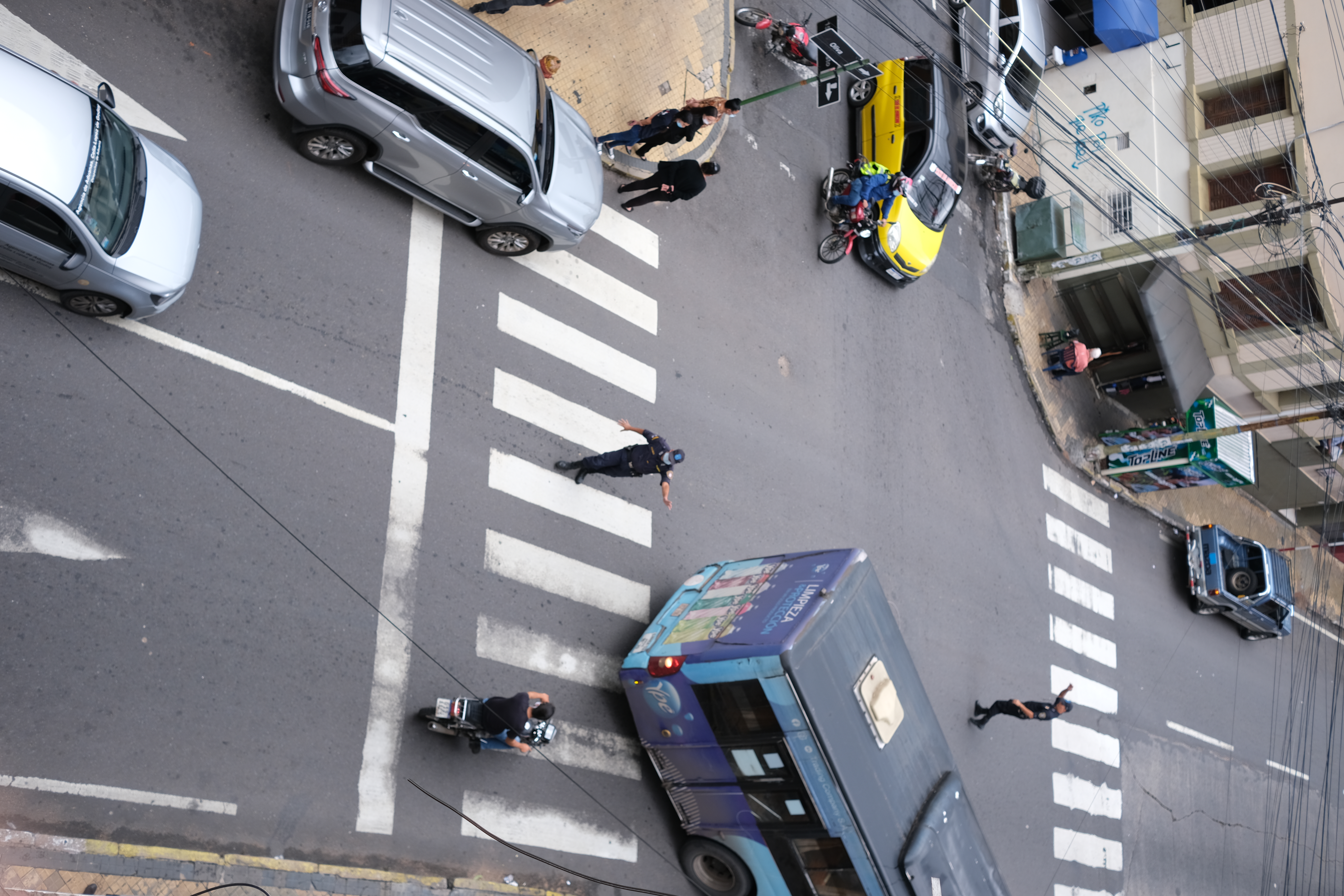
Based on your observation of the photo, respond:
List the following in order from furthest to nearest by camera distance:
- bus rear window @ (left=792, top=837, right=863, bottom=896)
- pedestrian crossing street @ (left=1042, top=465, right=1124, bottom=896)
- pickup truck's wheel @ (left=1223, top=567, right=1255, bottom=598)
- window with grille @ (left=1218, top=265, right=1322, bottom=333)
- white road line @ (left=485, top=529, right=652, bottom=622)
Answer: pickup truck's wheel @ (left=1223, top=567, right=1255, bottom=598)
window with grille @ (left=1218, top=265, right=1322, bottom=333)
pedestrian crossing street @ (left=1042, top=465, right=1124, bottom=896)
white road line @ (left=485, top=529, right=652, bottom=622)
bus rear window @ (left=792, top=837, right=863, bottom=896)

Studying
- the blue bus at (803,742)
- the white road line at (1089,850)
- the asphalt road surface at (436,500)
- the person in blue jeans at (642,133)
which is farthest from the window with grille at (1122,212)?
the blue bus at (803,742)

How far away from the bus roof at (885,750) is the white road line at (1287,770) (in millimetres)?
16406

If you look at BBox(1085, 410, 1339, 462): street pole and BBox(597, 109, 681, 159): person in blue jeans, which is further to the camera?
BBox(1085, 410, 1339, 462): street pole

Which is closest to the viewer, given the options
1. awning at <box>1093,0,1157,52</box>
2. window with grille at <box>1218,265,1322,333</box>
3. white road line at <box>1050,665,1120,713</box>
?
white road line at <box>1050,665,1120,713</box>

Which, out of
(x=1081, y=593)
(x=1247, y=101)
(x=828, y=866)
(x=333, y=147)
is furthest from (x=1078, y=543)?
(x=333, y=147)

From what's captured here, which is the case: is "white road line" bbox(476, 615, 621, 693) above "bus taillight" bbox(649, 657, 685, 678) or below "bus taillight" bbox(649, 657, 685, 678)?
above

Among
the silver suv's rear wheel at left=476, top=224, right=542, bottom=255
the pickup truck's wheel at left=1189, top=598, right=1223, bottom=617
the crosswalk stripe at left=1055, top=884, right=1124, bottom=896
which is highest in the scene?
the silver suv's rear wheel at left=476, top=224, right=542, bottom=255

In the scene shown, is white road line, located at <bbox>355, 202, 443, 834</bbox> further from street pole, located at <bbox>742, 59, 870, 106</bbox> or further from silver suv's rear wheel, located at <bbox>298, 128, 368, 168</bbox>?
street pole, located at <bbox>742, 59, 870, 106</bbox>

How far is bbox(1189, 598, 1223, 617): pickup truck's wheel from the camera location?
949 inches

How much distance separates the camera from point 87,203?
922 cm

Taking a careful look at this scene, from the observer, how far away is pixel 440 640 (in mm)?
11516

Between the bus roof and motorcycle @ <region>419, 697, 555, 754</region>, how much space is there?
275cm

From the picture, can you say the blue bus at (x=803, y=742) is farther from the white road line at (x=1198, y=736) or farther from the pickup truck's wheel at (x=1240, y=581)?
the pickup truck's wheel at (x=1240, y=581)

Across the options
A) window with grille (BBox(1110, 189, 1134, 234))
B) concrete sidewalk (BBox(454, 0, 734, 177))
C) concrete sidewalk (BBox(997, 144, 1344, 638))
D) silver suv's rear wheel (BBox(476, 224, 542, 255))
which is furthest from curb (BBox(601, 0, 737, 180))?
window with grille (BBox(1110, 189, 1134, 234))
